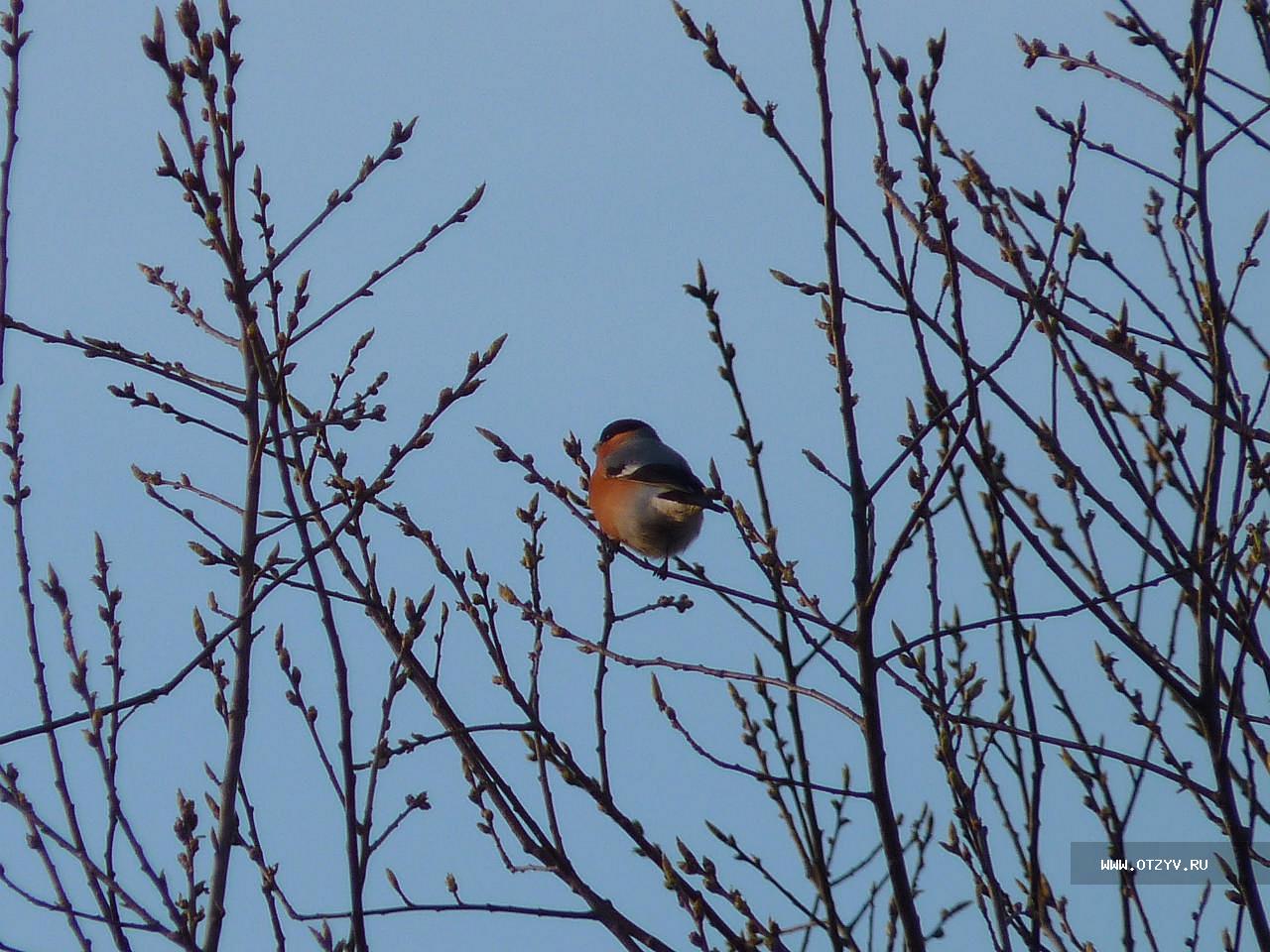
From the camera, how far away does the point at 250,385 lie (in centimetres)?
342

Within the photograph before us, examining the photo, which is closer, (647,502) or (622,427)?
(647,502)

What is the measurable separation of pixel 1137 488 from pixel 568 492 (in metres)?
1.58

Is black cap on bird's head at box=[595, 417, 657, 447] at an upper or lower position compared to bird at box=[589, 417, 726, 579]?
upper

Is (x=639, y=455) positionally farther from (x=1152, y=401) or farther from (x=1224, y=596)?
(x=1224, y=596)

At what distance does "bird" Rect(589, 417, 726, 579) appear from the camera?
290 inches

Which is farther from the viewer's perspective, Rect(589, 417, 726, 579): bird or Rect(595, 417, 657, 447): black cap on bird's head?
Rect(595, 417, 657, 447): black cap on bird's head

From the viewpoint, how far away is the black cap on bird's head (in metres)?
9.01

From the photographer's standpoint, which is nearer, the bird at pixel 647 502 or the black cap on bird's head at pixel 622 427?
the bird at pixel 647 502

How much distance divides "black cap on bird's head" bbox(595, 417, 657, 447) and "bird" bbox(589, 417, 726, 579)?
91cm

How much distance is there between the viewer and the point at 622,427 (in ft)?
29.7

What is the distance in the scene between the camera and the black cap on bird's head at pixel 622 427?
9008 millimetres

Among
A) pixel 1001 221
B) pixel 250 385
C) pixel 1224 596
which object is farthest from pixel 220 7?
pixel 1224 596

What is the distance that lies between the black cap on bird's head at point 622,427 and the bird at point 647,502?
908 millimetres

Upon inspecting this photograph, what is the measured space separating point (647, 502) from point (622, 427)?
169cm
